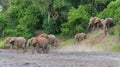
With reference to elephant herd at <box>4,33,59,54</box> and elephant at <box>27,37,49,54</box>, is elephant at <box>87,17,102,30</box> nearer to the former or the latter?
elephant herd at <box>4,33,59,54</box>

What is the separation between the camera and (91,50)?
47219mm

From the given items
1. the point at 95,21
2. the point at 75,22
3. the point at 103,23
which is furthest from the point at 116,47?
the point at 75,22

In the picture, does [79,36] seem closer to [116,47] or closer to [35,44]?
[116,47]

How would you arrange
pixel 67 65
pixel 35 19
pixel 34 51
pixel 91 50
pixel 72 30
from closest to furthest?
pixel 67 65 → pixel 34 51 → pixel 91 50 → pixel 72 30 → pixel 35 19

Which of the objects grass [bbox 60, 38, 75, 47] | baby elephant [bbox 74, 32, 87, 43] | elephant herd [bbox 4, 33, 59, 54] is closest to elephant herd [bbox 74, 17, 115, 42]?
baby elephant [bbox 74, 32, 87, 43]

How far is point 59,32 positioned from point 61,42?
15.5ft

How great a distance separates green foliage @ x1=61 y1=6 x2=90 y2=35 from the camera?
180ft

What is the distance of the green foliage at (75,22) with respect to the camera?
5481 cm

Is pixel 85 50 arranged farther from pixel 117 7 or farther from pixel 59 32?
pixel 59 32

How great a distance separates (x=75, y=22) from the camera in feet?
182

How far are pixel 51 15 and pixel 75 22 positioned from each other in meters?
4.56

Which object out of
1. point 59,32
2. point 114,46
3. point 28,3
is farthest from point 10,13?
point 114,46

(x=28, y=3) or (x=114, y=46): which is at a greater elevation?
(x=28, y=3)

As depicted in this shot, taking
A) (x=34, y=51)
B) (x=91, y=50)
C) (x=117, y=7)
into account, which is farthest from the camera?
(x=117, y=7)
